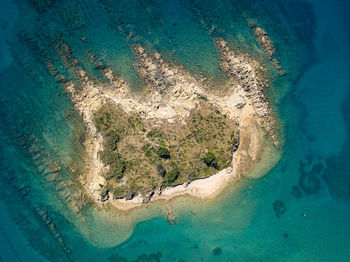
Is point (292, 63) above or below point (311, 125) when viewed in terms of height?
above

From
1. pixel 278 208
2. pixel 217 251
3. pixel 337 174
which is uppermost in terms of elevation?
pixel 217 251

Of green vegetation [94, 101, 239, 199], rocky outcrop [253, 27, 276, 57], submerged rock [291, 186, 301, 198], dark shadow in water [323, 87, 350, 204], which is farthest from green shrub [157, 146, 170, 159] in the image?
dark shadow in water [323, 87, 350, 204]

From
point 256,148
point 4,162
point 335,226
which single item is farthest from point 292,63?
point 4,162

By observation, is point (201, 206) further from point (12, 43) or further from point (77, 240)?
point (12, 43)

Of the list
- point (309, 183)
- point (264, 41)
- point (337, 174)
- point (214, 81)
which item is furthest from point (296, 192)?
point (264, 41)

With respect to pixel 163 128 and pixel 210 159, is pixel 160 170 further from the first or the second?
pixel 210 159

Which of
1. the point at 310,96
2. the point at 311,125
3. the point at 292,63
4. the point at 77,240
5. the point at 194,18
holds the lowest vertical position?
the point at 311,125

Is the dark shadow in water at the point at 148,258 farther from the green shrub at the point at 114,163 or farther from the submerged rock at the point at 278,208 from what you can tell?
the submerged rock at the point at 278,208

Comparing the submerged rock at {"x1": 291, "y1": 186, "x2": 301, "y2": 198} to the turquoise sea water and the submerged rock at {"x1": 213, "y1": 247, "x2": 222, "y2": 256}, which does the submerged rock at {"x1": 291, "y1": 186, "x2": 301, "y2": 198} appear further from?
the submerged rock at {"x1": 213, "y1": 247, "x2": 222, "y2": 256}
